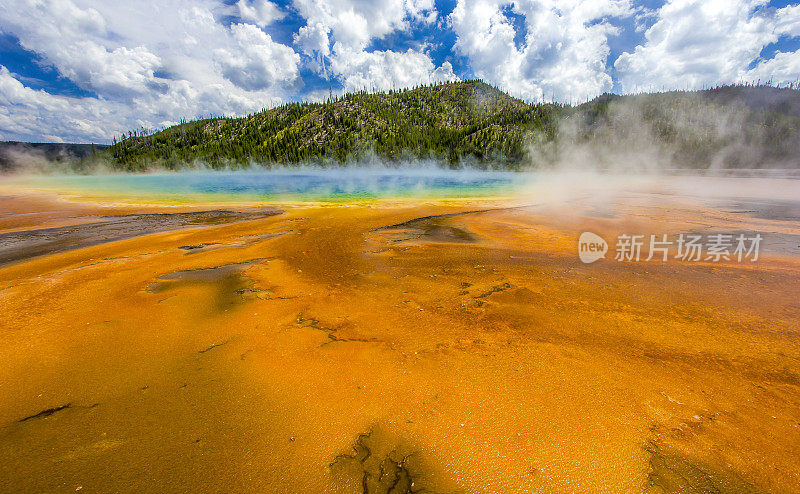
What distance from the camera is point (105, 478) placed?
2396mm

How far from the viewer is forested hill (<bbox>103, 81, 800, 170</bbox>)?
79812 millimetres

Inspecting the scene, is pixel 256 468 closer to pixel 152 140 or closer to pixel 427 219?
pixel 427 219

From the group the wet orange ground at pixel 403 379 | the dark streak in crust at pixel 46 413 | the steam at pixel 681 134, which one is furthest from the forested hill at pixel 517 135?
the dark streak in crust at pixel 46 413

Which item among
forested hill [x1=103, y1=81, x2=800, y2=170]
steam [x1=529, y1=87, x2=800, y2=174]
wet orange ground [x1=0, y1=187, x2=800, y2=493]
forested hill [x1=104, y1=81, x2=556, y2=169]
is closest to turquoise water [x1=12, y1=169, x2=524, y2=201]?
wet orange ground [x1=0, y1=187, x2=800, y2=493]

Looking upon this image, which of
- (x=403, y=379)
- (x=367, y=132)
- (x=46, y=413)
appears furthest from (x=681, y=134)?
(x=46, y=413)

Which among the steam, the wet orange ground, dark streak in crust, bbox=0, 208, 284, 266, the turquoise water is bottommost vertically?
the wet orange ground

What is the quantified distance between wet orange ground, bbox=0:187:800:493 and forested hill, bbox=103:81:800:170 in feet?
282

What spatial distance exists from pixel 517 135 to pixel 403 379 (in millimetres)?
109138

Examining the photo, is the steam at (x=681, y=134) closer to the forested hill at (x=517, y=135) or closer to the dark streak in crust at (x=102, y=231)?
the forested hill at (x=517, y=135)

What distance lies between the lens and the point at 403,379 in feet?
11.4

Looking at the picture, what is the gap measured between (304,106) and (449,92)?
78311 millimetres

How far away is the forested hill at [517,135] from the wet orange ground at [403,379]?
85925 mm

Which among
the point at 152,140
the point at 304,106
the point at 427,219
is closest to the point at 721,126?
the point at 427,219

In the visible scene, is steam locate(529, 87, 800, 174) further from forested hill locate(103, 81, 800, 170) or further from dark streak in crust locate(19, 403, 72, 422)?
Answer: dark streak in crust locate(19, 403, 72, 422)
